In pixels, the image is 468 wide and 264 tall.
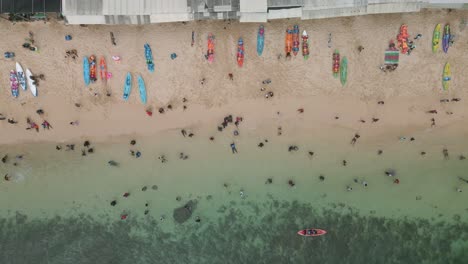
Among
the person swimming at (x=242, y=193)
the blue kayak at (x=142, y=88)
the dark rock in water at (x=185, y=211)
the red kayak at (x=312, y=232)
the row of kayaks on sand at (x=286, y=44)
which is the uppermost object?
the row of kayaks on sand at (x=286, y=44)

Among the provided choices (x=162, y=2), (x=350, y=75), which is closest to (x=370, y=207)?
(x=350, y=75)

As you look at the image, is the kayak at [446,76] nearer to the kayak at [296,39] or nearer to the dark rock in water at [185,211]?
the kayak at [296,39]

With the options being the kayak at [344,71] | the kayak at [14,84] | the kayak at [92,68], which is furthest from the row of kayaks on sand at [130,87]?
the kayak at [344,71]

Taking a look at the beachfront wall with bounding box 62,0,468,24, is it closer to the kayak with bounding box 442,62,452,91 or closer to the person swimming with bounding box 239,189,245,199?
the kayak with bounding box 442,62,452,91

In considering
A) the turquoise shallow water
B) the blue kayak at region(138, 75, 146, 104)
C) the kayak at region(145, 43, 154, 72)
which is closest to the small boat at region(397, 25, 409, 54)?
the turquoise shallow water

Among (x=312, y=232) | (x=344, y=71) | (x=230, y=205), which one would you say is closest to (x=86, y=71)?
(x=230, y=205)

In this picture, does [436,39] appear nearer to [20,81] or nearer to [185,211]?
[185,211]
